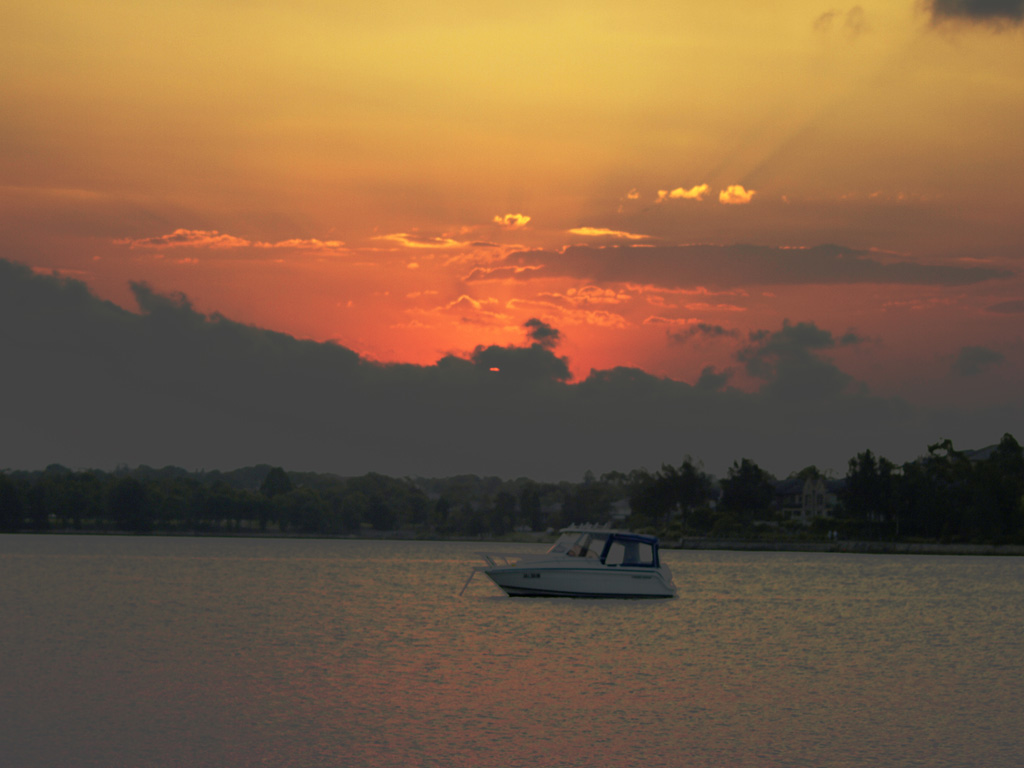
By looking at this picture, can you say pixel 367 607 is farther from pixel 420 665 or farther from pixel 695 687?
pixel 695 687

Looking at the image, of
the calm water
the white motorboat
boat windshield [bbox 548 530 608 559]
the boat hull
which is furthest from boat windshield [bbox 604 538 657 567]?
the calm water

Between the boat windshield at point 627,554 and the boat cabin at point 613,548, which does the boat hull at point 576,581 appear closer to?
the boat cabin at point 613,548

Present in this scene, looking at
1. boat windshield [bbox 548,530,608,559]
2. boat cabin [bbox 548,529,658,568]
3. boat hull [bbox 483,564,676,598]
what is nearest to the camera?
boat hull [bbox 483,564,676,598]

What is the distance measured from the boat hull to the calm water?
1.36 metres

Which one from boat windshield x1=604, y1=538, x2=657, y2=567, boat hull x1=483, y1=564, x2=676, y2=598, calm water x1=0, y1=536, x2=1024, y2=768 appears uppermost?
boat windshield x1=604, y1=538, x2=657, y2=567

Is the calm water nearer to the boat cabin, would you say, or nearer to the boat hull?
the boat hull

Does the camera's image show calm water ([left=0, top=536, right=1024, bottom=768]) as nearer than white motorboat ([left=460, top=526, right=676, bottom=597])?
Yes

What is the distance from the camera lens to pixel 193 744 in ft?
86.5

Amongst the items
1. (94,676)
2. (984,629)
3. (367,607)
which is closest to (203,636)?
(94,676)

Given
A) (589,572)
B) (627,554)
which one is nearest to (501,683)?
(589,572)

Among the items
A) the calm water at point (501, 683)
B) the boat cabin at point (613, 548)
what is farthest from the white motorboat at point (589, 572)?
the calm water at point (501, 683)

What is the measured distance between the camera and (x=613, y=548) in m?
74.5

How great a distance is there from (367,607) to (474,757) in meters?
48.1

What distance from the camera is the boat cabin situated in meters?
72.2
